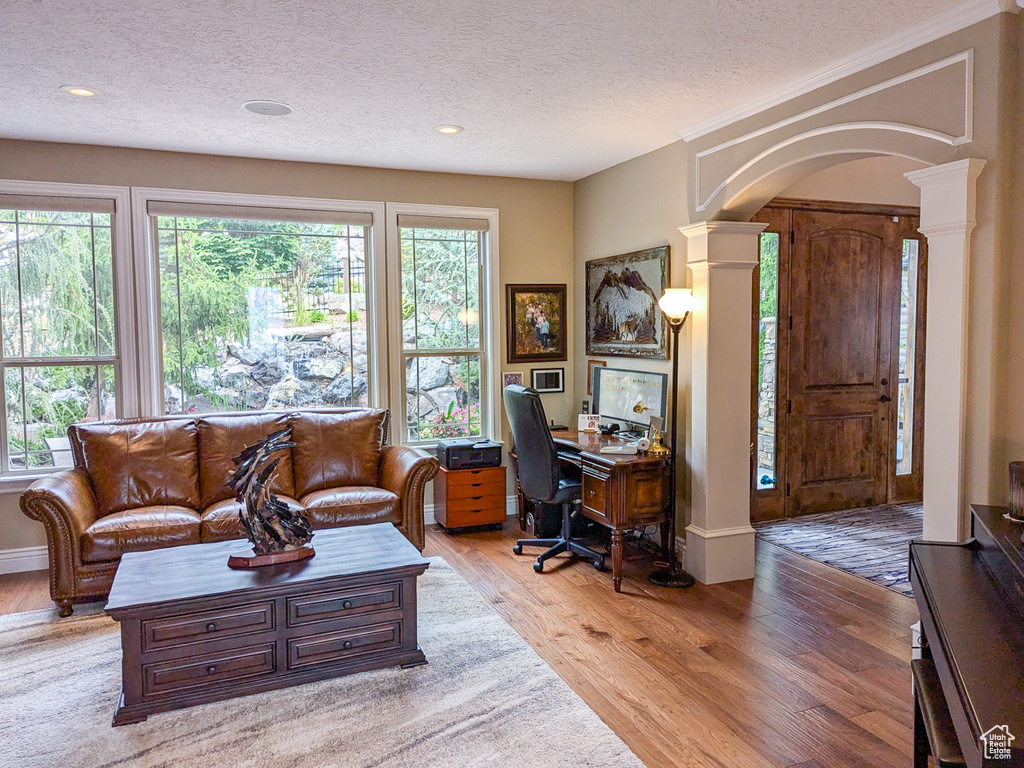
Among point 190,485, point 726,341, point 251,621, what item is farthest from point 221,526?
point 726,341

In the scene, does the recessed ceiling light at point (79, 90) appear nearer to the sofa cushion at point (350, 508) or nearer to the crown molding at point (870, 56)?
the sofa cushion at point (350, 508)

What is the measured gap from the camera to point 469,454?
5109 mm

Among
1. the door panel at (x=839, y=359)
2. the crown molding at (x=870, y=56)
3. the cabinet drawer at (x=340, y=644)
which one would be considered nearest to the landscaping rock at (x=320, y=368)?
the cabinet drawer at (x=340, y=644)

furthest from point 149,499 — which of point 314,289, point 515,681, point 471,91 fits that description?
point 471,91

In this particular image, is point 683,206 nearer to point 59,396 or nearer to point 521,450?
point 521,450

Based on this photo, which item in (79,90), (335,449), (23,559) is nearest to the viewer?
(79,90)

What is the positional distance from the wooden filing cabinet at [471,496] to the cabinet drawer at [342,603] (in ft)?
6.60

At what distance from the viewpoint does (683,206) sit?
4277mm

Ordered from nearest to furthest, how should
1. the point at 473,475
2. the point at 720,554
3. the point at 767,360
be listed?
the point at 720,554 → the point at 473,475 → the point at 767,360

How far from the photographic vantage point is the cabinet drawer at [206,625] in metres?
2.69

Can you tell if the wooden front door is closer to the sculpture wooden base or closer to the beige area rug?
the beige area rug

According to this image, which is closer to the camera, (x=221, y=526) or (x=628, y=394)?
(x=221, y=526)

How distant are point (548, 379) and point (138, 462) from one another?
2.87 m

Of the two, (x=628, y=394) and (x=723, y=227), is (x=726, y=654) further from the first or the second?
(x=723, y=227)
